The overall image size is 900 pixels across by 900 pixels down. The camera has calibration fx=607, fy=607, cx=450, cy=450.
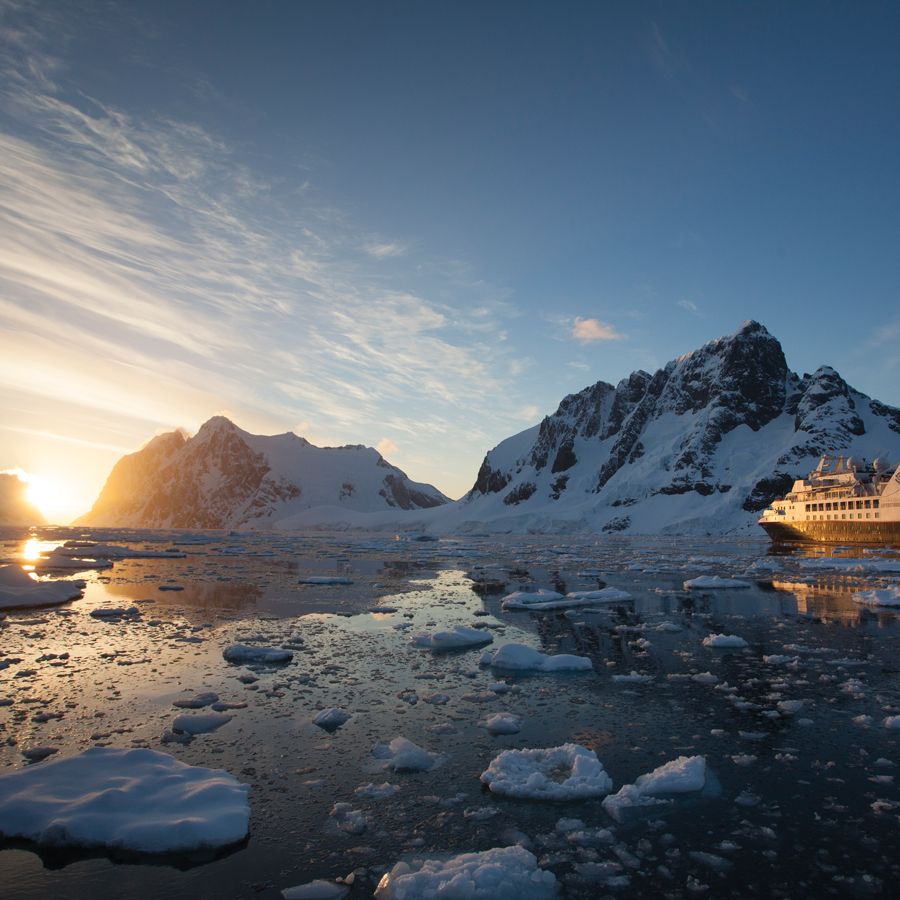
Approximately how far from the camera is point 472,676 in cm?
1291

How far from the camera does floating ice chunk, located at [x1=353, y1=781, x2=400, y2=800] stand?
23.9ft

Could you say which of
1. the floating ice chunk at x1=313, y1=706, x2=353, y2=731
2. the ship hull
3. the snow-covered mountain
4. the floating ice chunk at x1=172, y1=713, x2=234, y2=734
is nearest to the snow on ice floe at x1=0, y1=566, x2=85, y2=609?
the floating ice chunk at x1=172, y1=713, x2=234, y2=734

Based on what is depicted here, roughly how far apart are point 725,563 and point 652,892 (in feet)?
136

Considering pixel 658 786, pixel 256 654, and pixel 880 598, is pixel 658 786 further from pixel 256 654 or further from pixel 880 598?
pixel 880 598

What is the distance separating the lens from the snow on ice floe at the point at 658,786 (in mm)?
7023

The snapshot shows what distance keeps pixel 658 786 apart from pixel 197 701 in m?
7.77

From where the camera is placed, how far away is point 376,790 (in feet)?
24.4

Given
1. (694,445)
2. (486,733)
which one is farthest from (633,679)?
(694,445)

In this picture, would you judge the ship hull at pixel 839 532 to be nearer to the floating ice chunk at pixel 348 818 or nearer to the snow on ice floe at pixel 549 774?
the snow on ice floe at pixel 549 774

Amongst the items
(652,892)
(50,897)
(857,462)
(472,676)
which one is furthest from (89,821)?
(857,462)

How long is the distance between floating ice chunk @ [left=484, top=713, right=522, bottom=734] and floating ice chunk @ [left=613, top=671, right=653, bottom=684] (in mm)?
3359

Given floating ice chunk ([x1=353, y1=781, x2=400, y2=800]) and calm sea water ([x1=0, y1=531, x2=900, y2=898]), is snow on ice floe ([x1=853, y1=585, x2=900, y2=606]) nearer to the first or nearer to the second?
calm sea water ([x1=0, y1=531, x2=900, y2=898])

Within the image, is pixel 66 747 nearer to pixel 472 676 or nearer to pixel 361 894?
pixel 361 894

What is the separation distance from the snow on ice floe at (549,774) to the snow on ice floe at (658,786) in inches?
12.1
